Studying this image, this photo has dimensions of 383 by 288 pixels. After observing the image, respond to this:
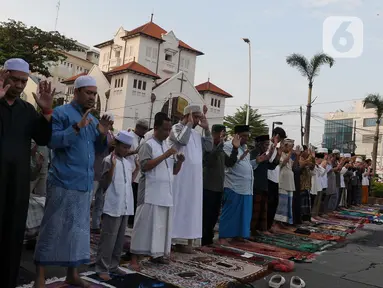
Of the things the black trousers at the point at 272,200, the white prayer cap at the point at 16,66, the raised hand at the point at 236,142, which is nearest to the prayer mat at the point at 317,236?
the black trousers at the point at 272,200

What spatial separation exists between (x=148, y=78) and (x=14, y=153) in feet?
104

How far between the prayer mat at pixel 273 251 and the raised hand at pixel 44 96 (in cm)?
330

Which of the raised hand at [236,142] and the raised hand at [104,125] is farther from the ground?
the raised hand at [236,142]

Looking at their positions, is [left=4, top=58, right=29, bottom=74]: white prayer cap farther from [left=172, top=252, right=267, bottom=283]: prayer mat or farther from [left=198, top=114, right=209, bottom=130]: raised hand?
[left=172, top=252, right=267, bottom=283]: prayer mat

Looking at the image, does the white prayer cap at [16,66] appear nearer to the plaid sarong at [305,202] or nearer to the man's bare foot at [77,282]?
the man's bare foot at [77,282]

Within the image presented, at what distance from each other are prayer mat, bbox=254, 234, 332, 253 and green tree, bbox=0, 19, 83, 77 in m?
22.1

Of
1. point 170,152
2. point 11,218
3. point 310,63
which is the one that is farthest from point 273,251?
point 310,63

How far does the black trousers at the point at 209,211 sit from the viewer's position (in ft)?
17.3

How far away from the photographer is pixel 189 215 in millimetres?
4695

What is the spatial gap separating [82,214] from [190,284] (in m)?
1.18

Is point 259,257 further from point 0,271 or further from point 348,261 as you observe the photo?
point 0,271

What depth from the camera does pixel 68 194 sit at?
3.05 metres

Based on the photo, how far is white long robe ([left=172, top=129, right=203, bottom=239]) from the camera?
4676 mm

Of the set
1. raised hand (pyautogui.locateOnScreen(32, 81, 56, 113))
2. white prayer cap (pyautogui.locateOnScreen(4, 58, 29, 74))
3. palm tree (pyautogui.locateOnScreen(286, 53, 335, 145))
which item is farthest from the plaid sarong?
palm tree (pyautogui.locateOnScreen(286, 53, 335, 145))
